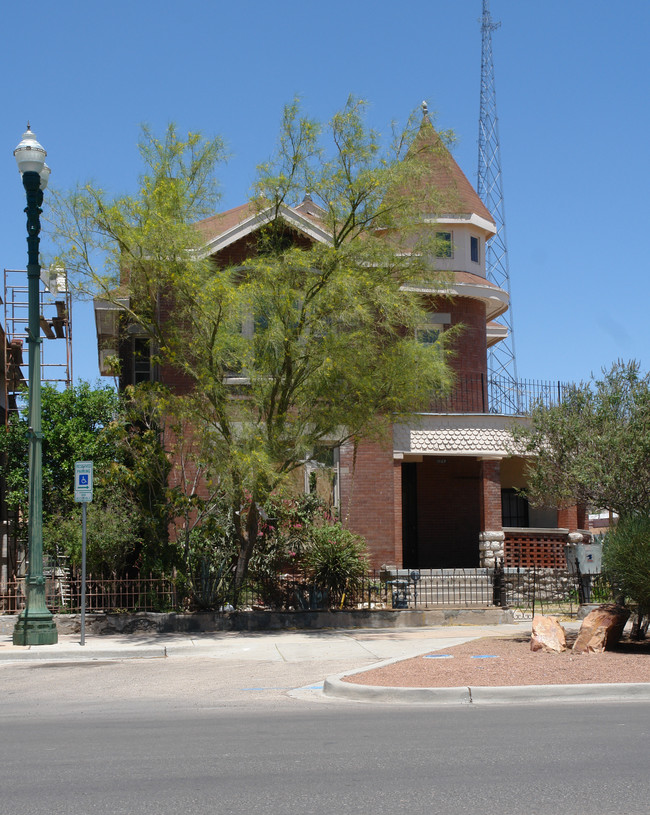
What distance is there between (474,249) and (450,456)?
6.36 meters

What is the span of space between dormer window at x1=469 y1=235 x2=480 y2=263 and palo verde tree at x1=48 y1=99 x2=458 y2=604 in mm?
9513

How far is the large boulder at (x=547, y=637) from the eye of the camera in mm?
12883

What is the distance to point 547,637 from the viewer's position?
13008 mm

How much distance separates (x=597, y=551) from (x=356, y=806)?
1956cm

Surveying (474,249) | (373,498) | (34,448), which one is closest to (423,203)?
(34,448)

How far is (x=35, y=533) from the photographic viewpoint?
1538 centimetres

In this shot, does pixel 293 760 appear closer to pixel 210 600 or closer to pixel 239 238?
pixel 210 600

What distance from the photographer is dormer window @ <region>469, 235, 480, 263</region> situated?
1051 inches

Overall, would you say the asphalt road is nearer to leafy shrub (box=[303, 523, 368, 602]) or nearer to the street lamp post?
the street lamp post

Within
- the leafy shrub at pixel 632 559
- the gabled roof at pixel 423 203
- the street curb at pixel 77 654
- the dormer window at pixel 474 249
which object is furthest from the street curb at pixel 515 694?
the dormer window at pixel 474 249

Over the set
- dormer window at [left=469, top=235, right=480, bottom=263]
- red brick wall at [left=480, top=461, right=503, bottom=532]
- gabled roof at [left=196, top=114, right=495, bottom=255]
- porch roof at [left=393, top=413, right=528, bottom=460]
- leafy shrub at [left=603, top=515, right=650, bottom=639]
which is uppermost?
dormer window at [left=469, top=235, right=480, bottom=263]

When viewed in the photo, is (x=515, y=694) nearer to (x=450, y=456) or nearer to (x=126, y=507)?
(x=126, y=507)

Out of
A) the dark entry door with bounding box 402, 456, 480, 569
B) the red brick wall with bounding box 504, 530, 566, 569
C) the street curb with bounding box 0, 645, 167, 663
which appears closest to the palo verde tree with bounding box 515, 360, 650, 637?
the street curb with bounding box 0, 645, 167, 663

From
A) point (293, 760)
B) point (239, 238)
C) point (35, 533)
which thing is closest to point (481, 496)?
point (239, 238)
